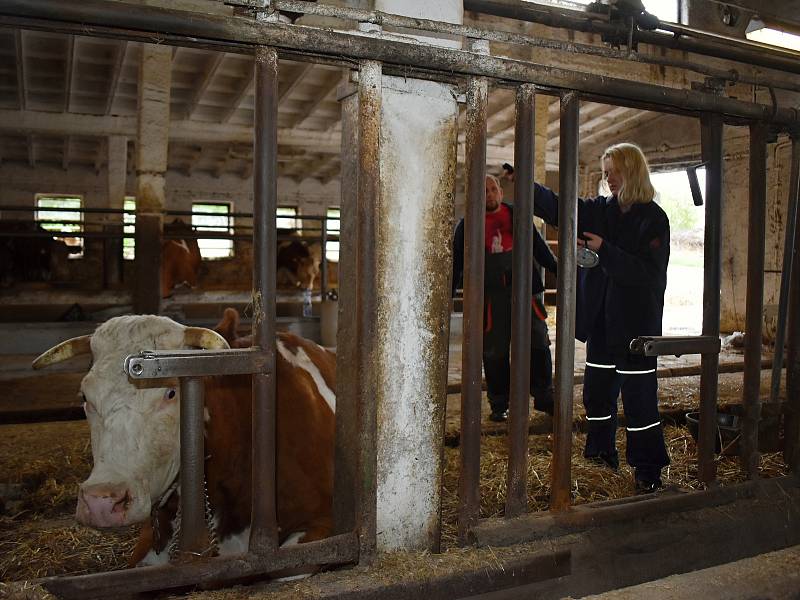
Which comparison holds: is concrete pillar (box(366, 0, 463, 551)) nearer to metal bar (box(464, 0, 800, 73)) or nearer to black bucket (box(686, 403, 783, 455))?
metal bar (box(464, 0, 800, 73))

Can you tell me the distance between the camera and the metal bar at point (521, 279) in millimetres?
2156

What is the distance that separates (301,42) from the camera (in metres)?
1.84

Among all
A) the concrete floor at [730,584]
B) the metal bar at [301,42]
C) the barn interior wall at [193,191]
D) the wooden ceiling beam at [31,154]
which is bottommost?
the concrete floor at [730,584]

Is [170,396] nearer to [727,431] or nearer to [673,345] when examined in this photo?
[673,345]

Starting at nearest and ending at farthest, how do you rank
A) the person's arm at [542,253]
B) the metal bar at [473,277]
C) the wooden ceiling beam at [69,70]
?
the metal bar at [473,277] → the person's arm at [542,253] → the wooden ceiling beam at [69,70]

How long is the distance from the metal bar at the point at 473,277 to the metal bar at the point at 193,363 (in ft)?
2.13

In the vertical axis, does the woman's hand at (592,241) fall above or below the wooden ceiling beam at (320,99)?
below

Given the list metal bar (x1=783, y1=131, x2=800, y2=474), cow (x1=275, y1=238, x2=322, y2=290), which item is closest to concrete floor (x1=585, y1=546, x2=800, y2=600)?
metal bar (x1=783, y1=131, x2=800, y2=474)

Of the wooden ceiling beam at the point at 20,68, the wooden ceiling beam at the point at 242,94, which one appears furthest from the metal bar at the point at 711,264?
the wooden ceiling beam at the point at 242,94

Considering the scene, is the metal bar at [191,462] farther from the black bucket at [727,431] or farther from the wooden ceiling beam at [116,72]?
the wooden ceiling beam at [116,72]

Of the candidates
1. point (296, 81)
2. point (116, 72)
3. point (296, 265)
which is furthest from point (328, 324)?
point (296, 265)

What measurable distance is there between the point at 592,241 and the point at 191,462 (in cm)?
190

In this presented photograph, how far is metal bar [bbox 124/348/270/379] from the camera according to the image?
1.72m

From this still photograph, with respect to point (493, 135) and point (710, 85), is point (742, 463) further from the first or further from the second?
point (493, 135)
